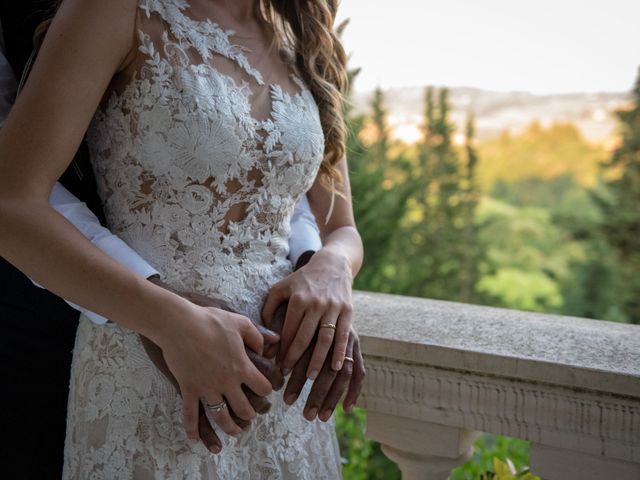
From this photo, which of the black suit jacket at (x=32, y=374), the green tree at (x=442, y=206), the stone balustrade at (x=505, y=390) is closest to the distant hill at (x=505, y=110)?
the green tree at (x=442, y=206)

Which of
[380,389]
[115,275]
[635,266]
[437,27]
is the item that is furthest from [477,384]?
[437,27]

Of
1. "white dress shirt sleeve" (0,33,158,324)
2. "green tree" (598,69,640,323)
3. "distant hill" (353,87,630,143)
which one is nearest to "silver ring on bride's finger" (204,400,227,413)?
"white dress shirt sleeve" (0,33,158,324)

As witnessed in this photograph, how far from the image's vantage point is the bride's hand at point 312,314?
108 centimetres

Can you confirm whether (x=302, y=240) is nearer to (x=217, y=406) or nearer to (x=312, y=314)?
(x=312, y=314)

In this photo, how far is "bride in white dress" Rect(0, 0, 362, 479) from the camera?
37.2 inches

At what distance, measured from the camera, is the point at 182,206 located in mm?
1107

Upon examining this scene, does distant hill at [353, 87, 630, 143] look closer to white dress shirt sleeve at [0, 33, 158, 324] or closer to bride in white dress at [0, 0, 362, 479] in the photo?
bride in white dress at [0, 0, 362, 479]

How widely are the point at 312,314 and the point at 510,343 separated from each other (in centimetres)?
42

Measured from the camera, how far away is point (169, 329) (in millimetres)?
942

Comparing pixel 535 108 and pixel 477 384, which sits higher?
pixel 477 384

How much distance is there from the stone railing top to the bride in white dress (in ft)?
0.72

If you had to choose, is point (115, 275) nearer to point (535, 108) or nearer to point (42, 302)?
point (42, 302)

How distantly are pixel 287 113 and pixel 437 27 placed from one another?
19.1 m

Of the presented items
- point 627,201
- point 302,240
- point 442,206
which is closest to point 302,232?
point 302,240
